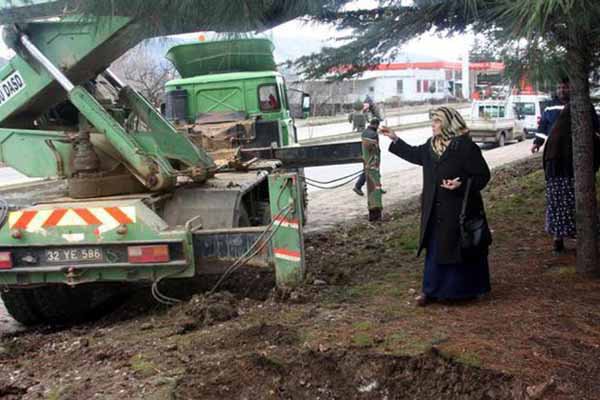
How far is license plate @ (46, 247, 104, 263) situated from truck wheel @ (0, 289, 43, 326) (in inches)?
36.5

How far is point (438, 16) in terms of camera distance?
13.3 ft

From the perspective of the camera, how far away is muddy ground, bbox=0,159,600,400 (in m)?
3.48

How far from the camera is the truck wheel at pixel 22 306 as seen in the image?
18.9ft

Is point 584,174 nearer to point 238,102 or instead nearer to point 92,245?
point 92,245

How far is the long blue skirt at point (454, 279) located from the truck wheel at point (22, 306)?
132 inches

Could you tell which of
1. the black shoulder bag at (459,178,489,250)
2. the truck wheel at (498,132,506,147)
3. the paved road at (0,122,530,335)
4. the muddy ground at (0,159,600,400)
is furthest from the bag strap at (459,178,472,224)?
the truck wheel at (498,132,506,147)

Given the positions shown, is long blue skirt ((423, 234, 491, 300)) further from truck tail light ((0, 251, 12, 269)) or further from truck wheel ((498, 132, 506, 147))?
truck wheel ((498, 132, 506, 147))

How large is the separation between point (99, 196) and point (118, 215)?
0.50 metres

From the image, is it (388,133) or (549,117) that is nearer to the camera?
(388,133)

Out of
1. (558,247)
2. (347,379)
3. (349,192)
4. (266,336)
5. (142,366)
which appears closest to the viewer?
(347,379)

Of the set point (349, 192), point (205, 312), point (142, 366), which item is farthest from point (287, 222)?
point (349, 192)

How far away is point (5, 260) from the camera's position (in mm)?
5062

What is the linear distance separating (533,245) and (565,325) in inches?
101

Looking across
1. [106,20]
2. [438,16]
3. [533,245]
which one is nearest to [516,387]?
[438,16]
